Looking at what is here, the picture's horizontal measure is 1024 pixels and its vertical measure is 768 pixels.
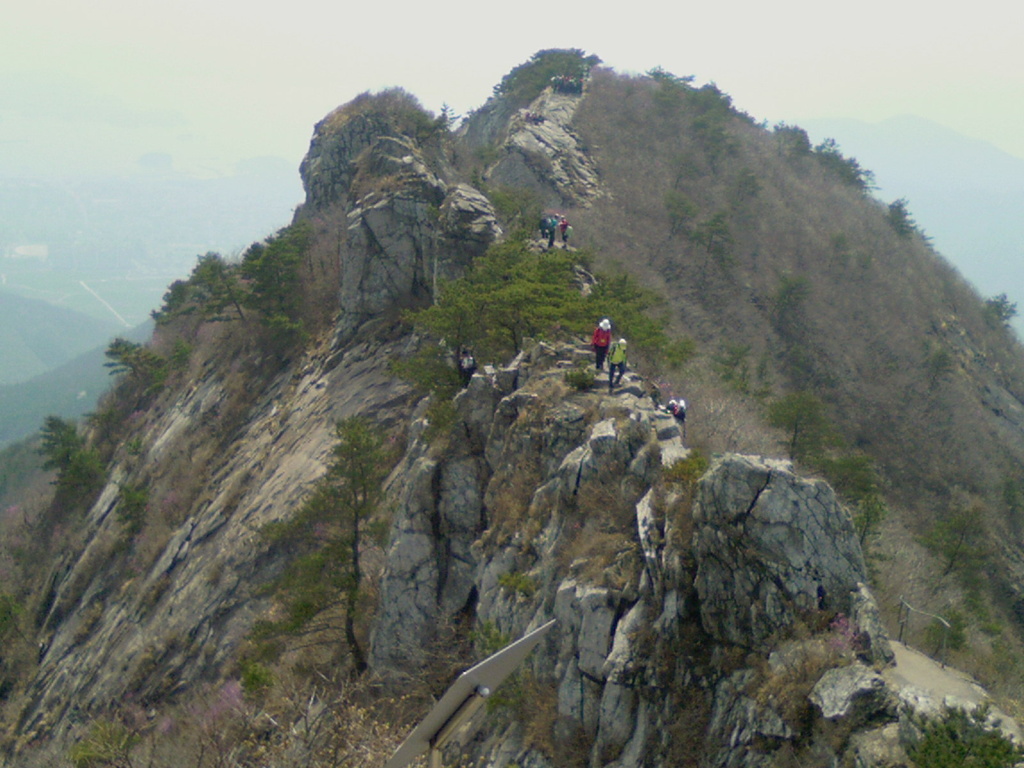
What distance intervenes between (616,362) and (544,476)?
3.80 meters

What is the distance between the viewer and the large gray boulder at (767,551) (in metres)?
9.60

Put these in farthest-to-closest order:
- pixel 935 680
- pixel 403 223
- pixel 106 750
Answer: pixel 403 223 → pixel 106 750 → pixel 935 680

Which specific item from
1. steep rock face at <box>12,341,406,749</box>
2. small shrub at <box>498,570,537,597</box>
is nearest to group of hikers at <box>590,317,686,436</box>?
small shrub at <box>498,570,537,597</box>

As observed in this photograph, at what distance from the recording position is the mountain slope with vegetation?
10211 mm

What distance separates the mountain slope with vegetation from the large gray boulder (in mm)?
49

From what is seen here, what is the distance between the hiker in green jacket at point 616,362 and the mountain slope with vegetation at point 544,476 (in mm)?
379

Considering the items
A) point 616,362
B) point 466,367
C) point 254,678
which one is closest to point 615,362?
point 616,362

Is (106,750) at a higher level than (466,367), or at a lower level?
lower

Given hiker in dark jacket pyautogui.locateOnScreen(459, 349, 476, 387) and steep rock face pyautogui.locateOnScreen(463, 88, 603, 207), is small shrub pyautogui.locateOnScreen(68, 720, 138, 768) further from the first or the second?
steep rock face pyautogui.locateOnScreen(463, 88, 603, 207)

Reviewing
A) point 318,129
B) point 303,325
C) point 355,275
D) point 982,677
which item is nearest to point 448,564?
point 982,677

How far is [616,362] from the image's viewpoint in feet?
54.7

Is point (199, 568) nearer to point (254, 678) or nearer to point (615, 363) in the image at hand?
point (254, 678)

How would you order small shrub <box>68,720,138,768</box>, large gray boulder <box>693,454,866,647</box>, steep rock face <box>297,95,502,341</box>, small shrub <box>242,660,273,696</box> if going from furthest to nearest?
steep rock face <box>297,95,502,341</box>, small shrub <box>242,660,273,696</box>, small shrub <box>68,720,138,768</box>, large gray boulder <box>693,454,866,647</box>

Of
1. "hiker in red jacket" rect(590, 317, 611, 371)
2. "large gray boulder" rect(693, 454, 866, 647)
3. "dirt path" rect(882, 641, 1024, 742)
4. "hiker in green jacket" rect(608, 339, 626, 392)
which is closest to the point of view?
"dirt path" rect(882, 641, 1024, 742)
